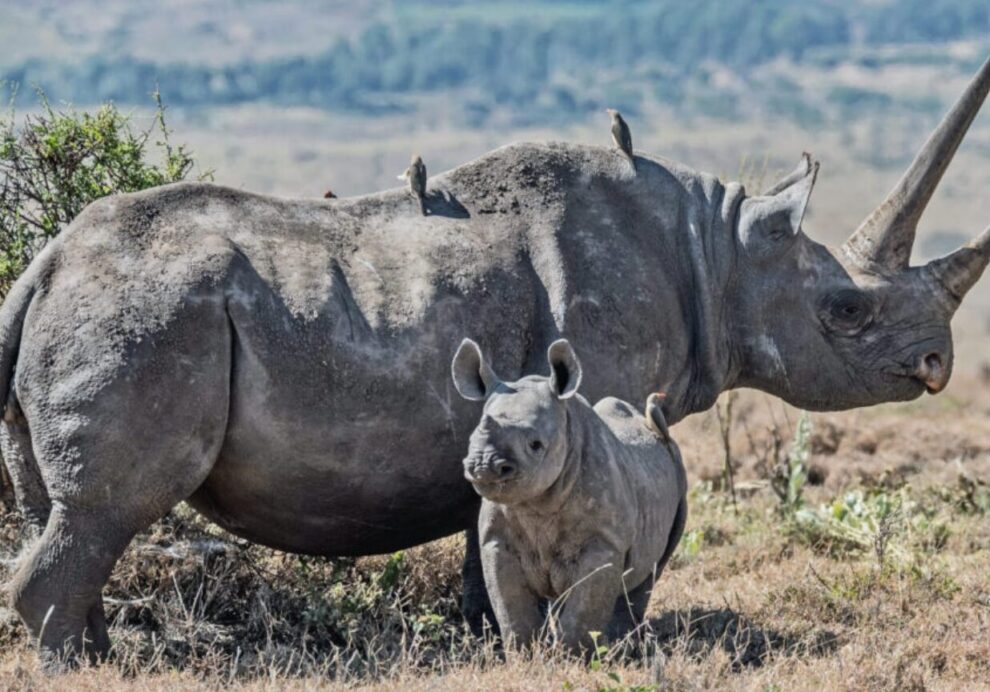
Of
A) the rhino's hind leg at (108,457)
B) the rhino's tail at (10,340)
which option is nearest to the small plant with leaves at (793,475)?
the rhino's hind leg at (108,457)

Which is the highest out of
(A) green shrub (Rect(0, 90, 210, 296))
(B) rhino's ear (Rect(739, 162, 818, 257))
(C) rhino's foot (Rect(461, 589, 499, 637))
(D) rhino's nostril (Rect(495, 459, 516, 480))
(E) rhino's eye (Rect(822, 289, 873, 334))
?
(A) green shrub (Rect(0, 90, 210, 296))

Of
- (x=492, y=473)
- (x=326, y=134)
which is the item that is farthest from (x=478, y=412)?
(x=326, y=134)

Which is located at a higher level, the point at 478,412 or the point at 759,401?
Answer: the point at 478,412

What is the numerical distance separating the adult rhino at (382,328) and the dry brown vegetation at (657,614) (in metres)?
0.58

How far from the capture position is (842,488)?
1630 cm

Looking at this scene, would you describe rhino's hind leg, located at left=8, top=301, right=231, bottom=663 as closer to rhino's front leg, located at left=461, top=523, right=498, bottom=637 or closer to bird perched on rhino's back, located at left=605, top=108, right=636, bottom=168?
rhino's front leg, located at left=461, top=523, right=498, bottom=637

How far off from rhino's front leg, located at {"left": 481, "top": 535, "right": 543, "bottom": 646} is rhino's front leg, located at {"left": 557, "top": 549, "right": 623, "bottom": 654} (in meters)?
0.17

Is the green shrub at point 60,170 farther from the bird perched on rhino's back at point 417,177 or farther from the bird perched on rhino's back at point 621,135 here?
the bird perched on rhino's back at point 621,135

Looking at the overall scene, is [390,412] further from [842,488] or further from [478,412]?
[842,488]

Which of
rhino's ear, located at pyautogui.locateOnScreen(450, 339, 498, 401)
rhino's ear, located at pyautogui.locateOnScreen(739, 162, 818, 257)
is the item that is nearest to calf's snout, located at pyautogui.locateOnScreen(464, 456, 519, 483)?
rhino's ear, located at pyautogui.locateOnScreen(450, 339, 498, 401)

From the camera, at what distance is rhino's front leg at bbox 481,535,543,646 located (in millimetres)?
9773

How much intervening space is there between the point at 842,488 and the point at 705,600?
15.1 feet

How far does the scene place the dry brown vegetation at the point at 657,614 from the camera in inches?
379

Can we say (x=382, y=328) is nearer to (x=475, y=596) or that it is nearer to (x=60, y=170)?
(x=475, y=596)
